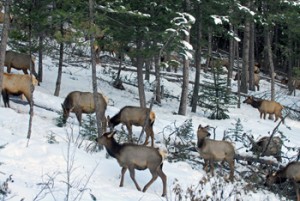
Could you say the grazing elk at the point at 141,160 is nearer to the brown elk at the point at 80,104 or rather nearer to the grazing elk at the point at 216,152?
the grazing elk at the point at 216,152

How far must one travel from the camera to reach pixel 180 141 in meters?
15.6

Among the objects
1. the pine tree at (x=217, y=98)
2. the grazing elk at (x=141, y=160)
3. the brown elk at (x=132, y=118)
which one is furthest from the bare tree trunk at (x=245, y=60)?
the grazing elk at (x=141, y=160)

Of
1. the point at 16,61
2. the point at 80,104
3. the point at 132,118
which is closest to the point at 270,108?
the point at 132,118

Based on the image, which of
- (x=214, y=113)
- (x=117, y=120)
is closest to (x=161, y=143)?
(x=117, y=120)

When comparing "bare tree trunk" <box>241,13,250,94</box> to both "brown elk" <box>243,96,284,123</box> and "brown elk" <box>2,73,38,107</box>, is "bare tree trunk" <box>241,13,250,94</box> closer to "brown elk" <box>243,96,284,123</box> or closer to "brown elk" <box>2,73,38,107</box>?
"brown elk" <box>243,96,284,123</box>

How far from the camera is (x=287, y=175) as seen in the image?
495 inches

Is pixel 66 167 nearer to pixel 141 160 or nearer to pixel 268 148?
pixel 141 160

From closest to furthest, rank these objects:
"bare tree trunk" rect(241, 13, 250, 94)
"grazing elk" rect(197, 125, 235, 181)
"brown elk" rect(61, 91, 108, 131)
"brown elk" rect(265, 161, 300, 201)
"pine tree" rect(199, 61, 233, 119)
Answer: "brown elk" rect(265, 161, 300, 201) < "grazing elk" rect(197, 125, 235, 181) < "brown elk" rect(61, 91, 108, 131) < "pine tree" rect(199, 61, 233, 119) < "bare tree trunk" rect(241, 13, 250, 94)

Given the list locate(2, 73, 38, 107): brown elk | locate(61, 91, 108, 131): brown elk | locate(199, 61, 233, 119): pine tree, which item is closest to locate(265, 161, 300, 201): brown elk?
locate(61, 91, 108, 131): brown elk

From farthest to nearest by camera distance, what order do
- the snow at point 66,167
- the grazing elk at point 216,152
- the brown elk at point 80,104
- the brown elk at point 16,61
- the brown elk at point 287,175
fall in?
the brown elk at point 16,61 < the brown elk at point 80,104 < the grazing elk at point 216,152 < the brown elk at point 287,175 < the snow at point 66,167

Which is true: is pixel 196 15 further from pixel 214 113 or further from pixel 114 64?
pixel 114 64

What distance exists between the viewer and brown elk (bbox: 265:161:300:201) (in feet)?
41.0

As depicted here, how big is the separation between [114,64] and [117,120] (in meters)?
16.3

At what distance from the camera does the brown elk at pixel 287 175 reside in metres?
12.5
